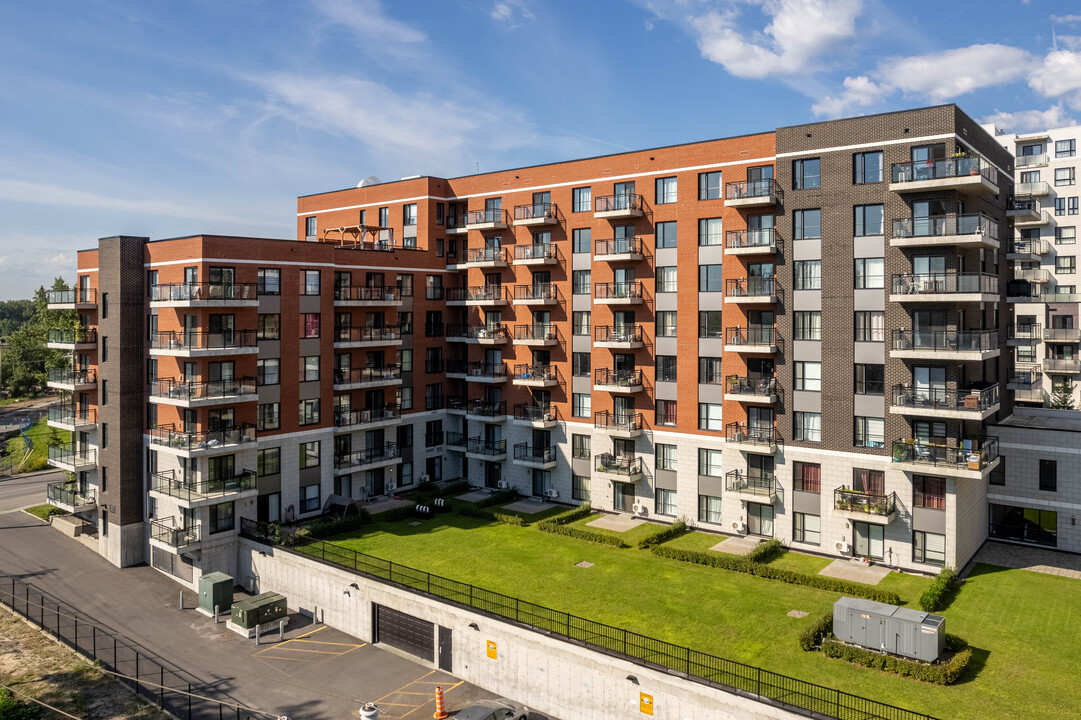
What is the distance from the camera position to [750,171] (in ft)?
137

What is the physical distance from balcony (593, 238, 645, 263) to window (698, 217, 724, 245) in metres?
4.03

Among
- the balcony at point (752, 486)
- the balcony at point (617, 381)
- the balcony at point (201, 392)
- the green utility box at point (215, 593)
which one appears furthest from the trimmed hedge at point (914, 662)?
the balcony at point (201, 392)

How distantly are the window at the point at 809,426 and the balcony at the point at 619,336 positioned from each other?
1102 centimetres

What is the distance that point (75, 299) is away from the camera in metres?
46.3

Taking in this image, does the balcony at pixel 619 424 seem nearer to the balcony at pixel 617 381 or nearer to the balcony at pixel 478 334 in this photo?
the balcony at pixel 617 381

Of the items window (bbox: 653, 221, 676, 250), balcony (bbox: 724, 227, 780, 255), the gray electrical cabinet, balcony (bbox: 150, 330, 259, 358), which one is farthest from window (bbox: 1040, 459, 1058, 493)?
balcony (bbox: 150, 330, 259, 358)

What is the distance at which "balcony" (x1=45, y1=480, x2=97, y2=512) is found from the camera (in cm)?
4578

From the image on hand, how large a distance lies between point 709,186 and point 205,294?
29.9 m

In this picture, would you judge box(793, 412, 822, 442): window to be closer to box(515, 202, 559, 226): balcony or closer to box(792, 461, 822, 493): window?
box(792, 461, 822, 493): window

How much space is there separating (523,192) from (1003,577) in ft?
121

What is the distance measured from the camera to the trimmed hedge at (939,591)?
30.9 metres

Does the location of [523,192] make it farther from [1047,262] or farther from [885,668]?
[1047,262]

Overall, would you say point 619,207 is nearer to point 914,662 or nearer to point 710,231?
point 710,231

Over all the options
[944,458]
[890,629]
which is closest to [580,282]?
[944,458]
